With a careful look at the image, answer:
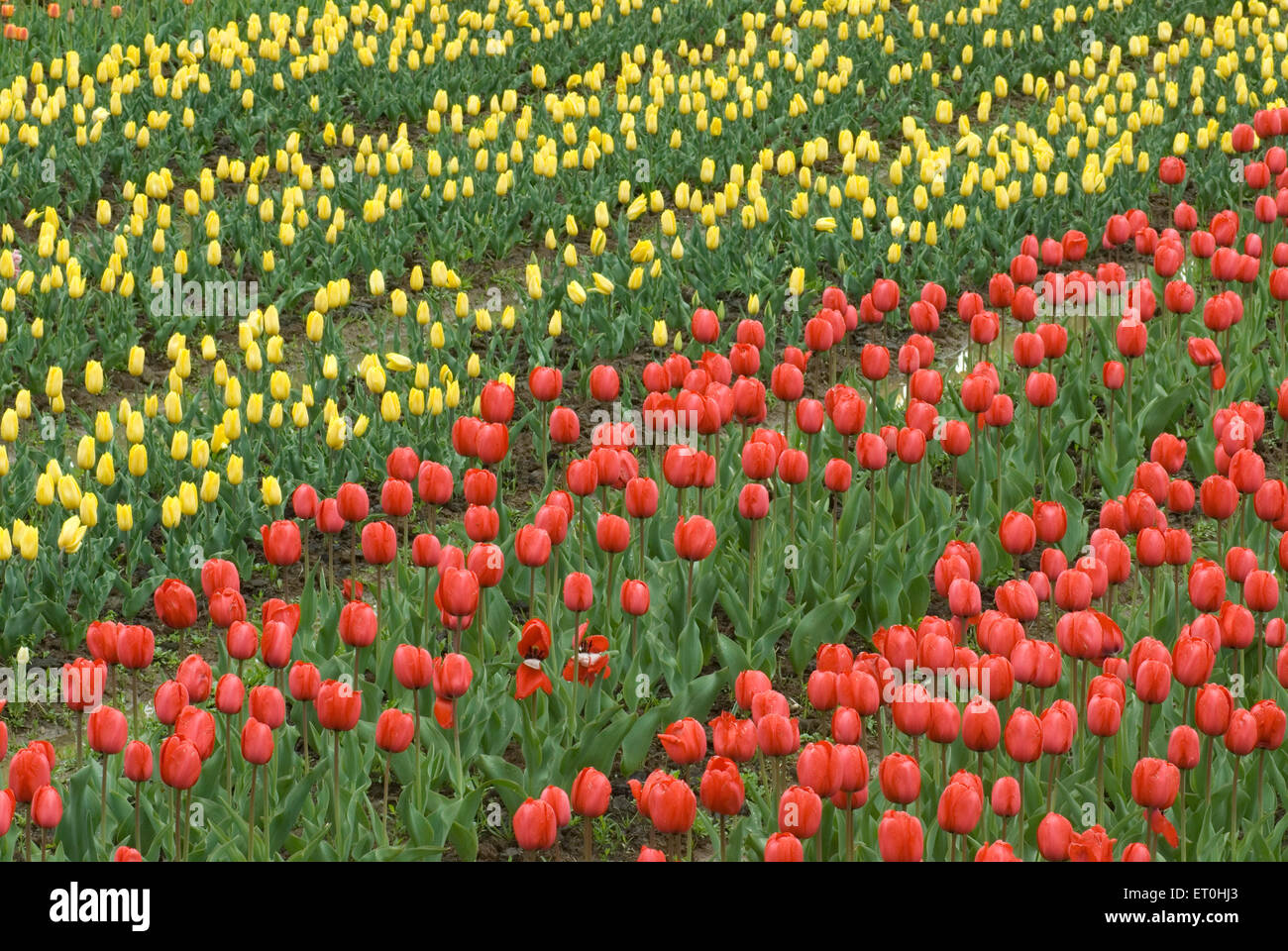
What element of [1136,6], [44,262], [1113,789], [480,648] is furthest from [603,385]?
[1136,6]

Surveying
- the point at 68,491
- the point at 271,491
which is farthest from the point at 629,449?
the point at 68,491

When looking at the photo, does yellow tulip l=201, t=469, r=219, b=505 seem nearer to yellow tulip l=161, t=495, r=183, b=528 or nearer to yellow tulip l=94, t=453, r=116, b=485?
yellow tulip l=161, t=495, r=183, b=528

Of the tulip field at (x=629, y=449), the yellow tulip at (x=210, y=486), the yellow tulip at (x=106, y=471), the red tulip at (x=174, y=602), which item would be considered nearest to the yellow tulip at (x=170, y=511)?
the tulip field at (x=629, y=449)

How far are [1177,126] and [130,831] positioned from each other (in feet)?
25.9

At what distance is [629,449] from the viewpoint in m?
6.55

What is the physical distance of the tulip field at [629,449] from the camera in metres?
3.76

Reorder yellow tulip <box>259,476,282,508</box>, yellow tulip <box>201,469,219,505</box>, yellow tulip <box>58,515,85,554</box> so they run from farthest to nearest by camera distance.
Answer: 1. yellow tulip <box>201,469,219,505</box>
2. yellow tulip <box>259,476,282,508</box>
3. yellow tulip <box>58,515,85,554</box>

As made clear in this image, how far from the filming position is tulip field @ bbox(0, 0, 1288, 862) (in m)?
3.76

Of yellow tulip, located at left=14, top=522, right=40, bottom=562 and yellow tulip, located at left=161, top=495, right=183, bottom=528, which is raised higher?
yellow tulip, located at left=161, top=495, right=183, bottom=528

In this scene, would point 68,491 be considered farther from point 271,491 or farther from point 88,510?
point 271,491

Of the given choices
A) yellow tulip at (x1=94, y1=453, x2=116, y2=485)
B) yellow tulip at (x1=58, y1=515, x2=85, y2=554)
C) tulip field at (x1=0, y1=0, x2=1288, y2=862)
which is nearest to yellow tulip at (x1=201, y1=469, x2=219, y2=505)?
tulip field at (x1=0, y1=0, x2=1288, y2=862)

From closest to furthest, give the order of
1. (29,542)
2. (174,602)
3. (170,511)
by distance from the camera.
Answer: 1. (174,602)
2. (29,542)
3. (170,511)

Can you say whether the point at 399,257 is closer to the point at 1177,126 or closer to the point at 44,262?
the point at 44,262

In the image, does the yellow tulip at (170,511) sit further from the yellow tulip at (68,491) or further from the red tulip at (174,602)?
the red tulip at (174,602)
